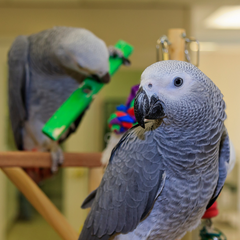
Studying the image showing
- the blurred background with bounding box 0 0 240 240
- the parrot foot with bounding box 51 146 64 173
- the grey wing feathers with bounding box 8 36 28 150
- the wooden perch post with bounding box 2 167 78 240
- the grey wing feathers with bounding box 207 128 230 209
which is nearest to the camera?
the grey wing feathers with bounding box 207 128 230 209

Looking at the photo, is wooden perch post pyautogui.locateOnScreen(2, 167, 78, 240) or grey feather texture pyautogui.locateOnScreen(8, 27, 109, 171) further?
grey feather texture pyautogui.locateOnScreen(8, 27, 109, 171)

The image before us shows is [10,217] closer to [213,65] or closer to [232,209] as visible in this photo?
[232,209]

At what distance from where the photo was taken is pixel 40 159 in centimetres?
96

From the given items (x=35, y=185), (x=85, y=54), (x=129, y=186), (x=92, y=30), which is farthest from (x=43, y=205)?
(x=92, y=30)

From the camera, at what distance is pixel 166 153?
1.77 feet

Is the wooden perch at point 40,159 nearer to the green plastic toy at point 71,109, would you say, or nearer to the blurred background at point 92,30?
the green plastic toy at point 71,109

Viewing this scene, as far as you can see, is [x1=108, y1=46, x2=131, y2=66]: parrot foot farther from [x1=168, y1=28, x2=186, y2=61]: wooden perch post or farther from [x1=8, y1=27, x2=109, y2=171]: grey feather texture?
[x1=168, y1=28, x2=186, y2=61]: wooden perch post

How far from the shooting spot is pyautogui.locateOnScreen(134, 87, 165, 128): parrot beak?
479mm

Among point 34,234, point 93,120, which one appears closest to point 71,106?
point 93,120

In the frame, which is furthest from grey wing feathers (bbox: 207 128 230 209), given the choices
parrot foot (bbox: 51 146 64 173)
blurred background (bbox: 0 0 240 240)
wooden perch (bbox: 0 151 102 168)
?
blurred background (bbox: 0 0 240 240)

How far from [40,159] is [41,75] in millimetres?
454

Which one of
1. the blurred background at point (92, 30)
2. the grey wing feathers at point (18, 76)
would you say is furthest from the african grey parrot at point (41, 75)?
the blurred background at point (92, 30)

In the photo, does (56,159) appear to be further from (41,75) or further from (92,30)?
(92,30)

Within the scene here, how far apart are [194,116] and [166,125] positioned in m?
0.06
